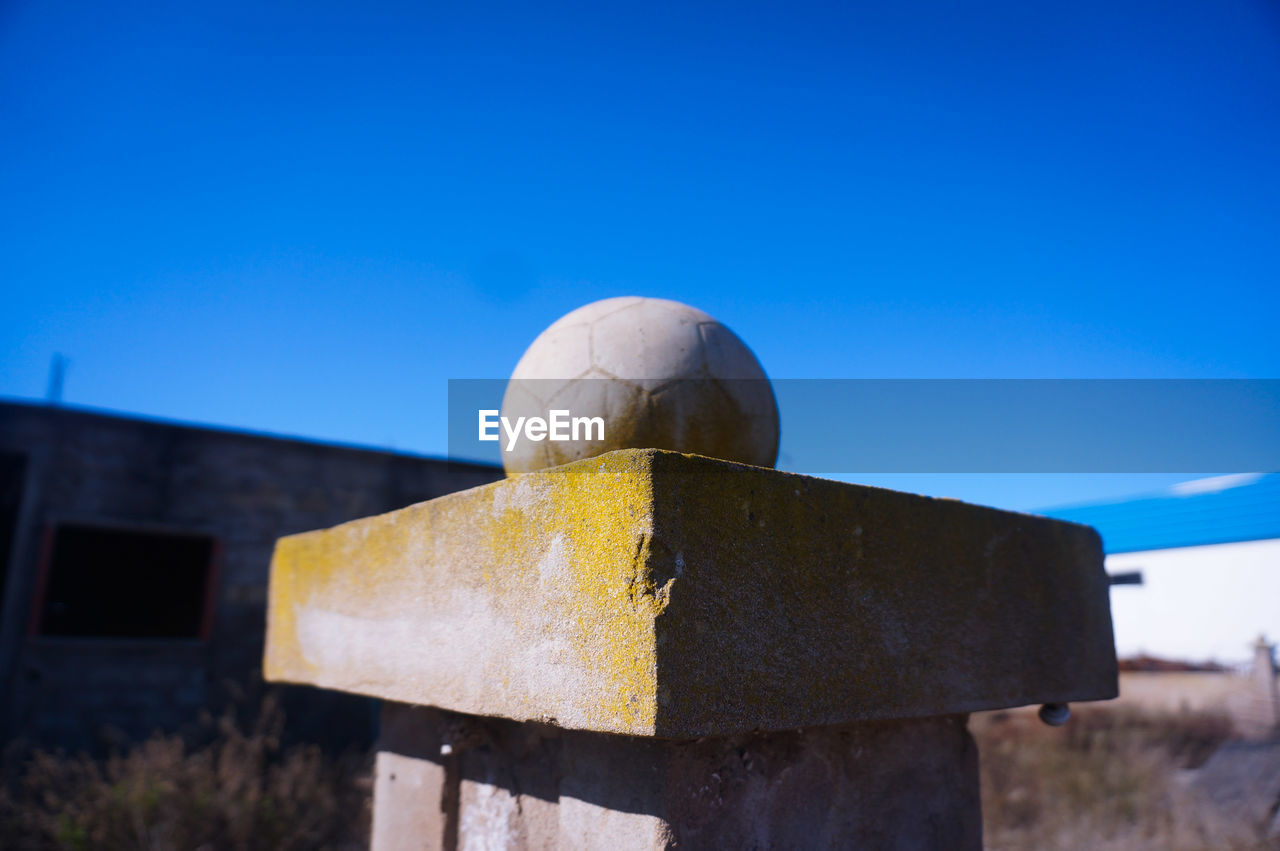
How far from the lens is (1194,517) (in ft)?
43.3

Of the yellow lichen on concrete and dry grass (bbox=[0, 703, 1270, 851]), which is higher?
the yellow lichen on concrete

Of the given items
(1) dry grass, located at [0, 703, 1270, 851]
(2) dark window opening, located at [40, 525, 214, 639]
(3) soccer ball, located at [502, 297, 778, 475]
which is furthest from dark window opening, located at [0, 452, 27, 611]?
(3) soccer ball, located at [502, 297, 778, 475]

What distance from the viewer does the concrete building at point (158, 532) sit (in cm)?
704

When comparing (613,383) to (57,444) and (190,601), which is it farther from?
(190,601)

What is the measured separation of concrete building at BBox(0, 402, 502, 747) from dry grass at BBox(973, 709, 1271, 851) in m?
6.29

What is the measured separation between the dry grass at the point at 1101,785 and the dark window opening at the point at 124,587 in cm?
861

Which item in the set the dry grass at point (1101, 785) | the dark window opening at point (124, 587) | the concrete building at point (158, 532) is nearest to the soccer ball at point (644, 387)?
the dry grass at point (1101, 785)

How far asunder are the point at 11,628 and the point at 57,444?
5.47 feet

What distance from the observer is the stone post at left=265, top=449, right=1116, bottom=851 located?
154cm

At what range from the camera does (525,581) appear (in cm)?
178

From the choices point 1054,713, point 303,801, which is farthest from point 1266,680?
point 303,801

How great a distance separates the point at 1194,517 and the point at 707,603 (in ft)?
48.7

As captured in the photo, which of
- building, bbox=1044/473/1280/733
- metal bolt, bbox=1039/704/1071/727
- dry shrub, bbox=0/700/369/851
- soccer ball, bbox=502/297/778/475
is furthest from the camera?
building, bbox=1044/473/1280/733
